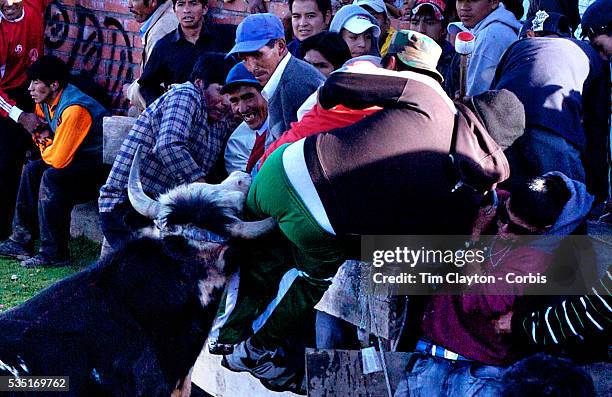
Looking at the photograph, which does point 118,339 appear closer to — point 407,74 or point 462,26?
point 407,74

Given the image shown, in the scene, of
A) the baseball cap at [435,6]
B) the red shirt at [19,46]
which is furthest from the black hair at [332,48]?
the red shirt at [19,46]

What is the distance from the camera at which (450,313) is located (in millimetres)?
3408

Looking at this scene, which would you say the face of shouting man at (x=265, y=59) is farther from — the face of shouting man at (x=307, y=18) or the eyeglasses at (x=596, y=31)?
the eyeglasses at (x=596, y=31)

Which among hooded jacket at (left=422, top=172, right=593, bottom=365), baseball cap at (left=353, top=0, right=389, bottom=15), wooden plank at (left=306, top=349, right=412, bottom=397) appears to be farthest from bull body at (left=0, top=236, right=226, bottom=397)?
baseball cap at (left=353, top=0, right=389, bottom=15)

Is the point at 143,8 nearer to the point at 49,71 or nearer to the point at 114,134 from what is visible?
the point at 49,71

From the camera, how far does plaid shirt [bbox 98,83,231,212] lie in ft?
17.6

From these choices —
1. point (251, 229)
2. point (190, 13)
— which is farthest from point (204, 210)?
point (190, 13)

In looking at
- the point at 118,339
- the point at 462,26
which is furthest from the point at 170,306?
the point at 462,26

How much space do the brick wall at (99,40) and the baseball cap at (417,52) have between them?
18.1ft

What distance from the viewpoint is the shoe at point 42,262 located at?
778 centimetres

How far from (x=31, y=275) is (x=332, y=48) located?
3569mm

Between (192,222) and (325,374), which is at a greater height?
(192,222)

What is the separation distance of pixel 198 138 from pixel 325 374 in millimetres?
2281

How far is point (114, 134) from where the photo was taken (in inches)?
268
